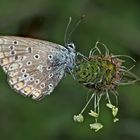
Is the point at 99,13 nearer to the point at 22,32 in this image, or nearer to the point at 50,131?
the point at 22,32

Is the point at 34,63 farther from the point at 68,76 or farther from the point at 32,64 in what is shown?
the point at 68,76

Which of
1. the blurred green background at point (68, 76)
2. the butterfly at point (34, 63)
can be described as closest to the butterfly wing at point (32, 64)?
the butterfly at point (34, 63)

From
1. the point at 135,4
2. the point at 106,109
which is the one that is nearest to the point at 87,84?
the point at 106,109

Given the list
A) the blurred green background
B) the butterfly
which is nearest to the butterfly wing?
the butterfly

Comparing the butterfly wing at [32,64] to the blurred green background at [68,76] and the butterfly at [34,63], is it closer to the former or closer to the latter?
the butterfly at [34,63]

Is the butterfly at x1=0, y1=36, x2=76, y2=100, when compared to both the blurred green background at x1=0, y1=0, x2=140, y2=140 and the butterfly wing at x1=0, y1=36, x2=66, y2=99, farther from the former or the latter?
the blurred green background at x1=0, y1=0, x2=140, y2=140

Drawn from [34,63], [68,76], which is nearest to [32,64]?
[34,63]
